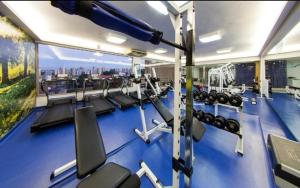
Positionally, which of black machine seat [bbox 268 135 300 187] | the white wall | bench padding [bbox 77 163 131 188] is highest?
the white wall

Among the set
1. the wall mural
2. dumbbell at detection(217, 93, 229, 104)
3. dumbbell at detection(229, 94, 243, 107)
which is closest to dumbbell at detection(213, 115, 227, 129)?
dumbbell at detection(229, 94, 243, 107)

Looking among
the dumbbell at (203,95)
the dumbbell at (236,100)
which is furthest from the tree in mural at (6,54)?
the dumbbell at (236,100)

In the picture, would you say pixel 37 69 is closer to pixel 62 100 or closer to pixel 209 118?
pixel 62 100

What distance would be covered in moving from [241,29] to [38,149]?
5793 mm

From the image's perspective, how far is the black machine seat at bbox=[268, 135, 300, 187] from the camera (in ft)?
3.80

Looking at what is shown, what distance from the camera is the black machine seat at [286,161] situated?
1.16m

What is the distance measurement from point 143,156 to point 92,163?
1057mm

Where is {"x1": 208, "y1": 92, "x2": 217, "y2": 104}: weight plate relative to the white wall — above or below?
below

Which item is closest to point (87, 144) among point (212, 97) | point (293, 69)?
point (212, 97)

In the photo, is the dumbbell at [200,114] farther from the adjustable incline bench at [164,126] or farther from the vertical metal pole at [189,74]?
the vertical metal pole at [189,74]

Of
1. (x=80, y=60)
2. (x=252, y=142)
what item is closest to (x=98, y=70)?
(x=80, y=60)

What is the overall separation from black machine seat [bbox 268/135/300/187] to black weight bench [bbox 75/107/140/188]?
1.43 m

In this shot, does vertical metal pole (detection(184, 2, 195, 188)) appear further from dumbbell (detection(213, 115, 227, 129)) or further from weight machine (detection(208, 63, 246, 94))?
weight machine (detection(208, 63, 246, 94))

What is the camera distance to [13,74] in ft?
9.31
